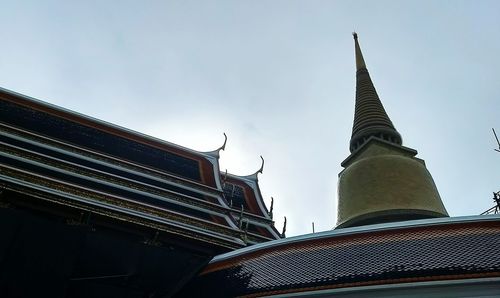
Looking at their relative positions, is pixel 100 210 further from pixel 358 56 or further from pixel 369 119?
pixel 358 56

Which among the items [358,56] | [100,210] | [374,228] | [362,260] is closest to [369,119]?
[358,56]

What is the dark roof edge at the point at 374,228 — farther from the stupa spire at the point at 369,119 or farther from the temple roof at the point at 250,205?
the stupa spire at the point at 369,119

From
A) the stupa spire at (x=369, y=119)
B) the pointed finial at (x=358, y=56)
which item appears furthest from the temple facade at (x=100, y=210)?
the pointed finial at (x=358, y=56)

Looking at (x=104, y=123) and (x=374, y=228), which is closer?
(x=374, y=228)

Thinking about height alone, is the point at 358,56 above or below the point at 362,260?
above

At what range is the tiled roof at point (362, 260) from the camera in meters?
8.74

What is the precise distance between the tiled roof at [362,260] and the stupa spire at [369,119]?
12.3 meters

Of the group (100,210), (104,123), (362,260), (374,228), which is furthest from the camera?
(104,123)

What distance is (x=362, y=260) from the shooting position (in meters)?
9.78

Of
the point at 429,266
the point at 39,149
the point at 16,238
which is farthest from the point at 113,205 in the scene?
the point at 429,266

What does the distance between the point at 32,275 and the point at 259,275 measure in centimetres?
479

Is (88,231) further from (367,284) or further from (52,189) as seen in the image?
(367,284)

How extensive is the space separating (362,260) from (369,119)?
14455mm

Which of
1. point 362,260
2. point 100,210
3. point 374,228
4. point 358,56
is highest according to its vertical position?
point 358,56
